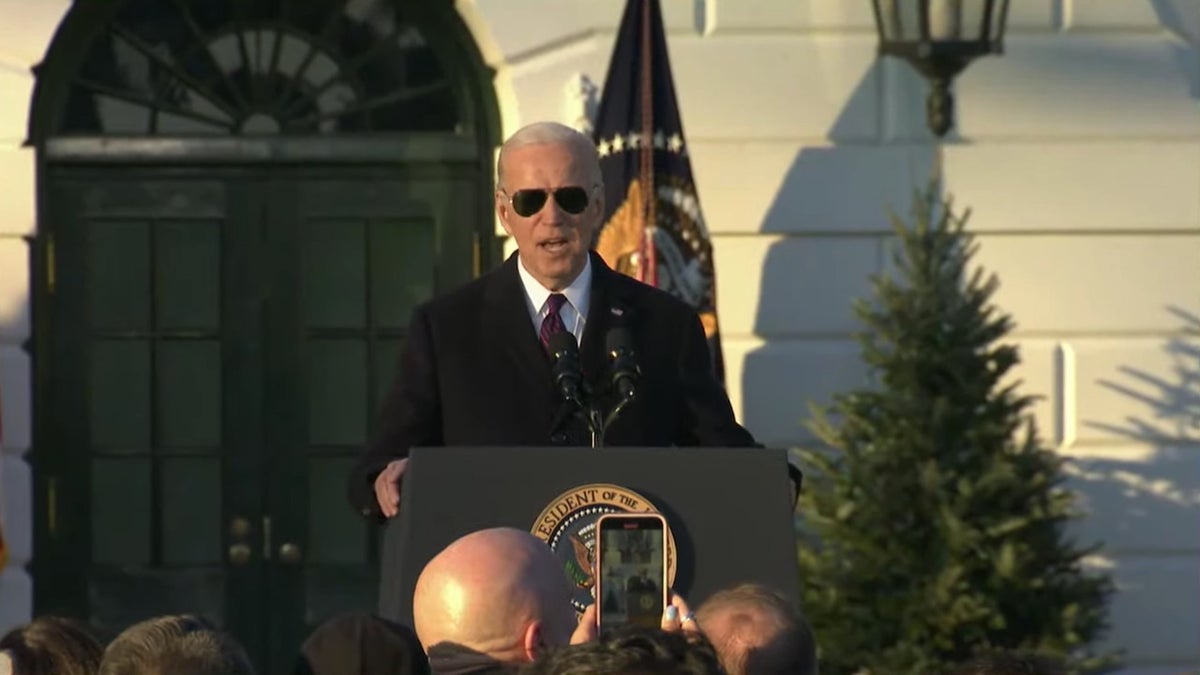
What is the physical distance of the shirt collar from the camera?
5574 mm

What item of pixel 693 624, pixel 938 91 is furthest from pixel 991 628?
pixel 693 624

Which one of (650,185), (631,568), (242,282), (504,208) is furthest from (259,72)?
(631,568)

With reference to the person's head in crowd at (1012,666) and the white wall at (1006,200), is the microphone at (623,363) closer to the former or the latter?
the person's head in crowd at (1012,666)

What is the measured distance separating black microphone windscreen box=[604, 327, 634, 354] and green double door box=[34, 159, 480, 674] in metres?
4.80

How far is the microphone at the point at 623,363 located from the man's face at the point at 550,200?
350 mm

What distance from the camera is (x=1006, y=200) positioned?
9.80 metres

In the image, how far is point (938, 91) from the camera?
963cm

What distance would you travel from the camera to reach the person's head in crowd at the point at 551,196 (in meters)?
5.48

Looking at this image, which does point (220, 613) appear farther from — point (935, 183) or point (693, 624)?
point (693, 624)

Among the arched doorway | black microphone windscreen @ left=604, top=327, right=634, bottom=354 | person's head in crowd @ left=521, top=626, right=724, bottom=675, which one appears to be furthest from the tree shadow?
person's head in crowd @ left=521, top=626, right=724, bottom=675

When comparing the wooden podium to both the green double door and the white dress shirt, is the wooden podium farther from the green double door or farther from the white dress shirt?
the green double door

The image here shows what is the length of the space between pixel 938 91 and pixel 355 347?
2.20 m

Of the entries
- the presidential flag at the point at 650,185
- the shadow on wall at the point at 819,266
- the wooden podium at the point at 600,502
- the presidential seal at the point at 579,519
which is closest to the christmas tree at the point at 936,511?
the shadow on wall at the point at 819,266

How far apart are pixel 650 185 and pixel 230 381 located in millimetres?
1719
